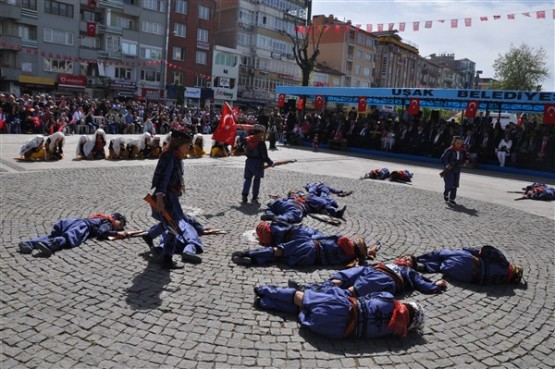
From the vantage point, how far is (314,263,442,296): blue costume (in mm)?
5301

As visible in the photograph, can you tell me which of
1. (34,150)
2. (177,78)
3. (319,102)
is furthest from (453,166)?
(177,78)

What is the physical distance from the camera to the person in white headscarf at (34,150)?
1461 centimetres

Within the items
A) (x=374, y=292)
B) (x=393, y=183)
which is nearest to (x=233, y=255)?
(x=374, y=292)

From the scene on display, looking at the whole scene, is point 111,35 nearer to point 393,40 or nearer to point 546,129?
point 546,129

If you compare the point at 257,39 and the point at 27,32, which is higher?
the point at 257,39

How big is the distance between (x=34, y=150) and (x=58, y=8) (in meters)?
36.6

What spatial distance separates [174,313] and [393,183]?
12185mm

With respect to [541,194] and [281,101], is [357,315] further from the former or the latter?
[281,101]

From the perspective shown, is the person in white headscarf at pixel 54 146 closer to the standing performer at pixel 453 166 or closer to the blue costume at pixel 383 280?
the standing performer at pixel 453 166

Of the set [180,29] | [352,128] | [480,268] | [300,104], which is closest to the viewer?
[480,268]

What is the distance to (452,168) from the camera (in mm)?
12406

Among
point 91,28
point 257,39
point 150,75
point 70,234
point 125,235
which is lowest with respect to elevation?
point 125,235

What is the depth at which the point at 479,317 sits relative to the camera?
17.4ft

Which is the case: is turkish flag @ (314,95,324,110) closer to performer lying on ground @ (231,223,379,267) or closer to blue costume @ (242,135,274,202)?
blue costume @ (242,135,274,202)
